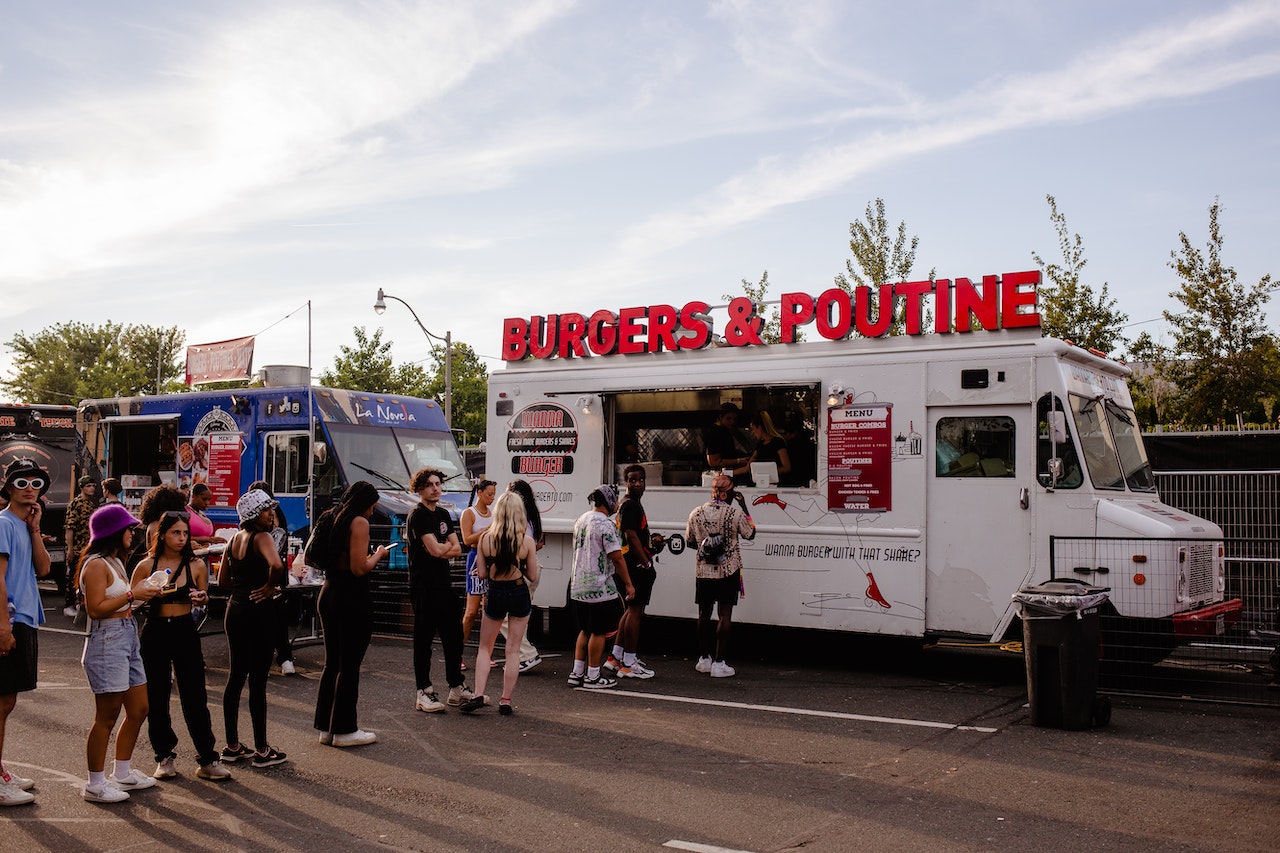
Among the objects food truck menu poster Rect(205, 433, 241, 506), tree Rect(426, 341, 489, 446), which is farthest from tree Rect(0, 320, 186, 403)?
food truck menu poster Rect(205, 433, 241, 506)

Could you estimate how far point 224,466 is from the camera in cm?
1524

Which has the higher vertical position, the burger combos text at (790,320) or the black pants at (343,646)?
the burger combos text at (790,320)

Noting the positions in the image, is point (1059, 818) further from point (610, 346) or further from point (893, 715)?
point (610, 346)

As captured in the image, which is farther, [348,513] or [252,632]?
[348,513]

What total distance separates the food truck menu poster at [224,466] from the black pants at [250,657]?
27.5 feet

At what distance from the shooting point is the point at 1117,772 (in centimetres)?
670

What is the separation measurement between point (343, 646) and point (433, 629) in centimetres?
161

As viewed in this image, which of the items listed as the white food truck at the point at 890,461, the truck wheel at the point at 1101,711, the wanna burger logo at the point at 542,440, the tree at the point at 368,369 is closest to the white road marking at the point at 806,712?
the truck wheel at the point at 1101,711

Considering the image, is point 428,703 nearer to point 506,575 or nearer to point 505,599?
point 505,599

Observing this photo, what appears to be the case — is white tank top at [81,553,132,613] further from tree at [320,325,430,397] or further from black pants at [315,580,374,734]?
tree at [320,325,430,397]

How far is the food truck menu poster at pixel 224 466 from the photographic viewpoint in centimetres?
1505

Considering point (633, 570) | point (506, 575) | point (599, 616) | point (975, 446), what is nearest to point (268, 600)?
point (506, 575)

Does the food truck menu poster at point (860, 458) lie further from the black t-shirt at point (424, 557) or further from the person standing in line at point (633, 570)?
the black t-shirt at point (424, 557)

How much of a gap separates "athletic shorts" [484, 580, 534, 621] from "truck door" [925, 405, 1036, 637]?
3.67m
